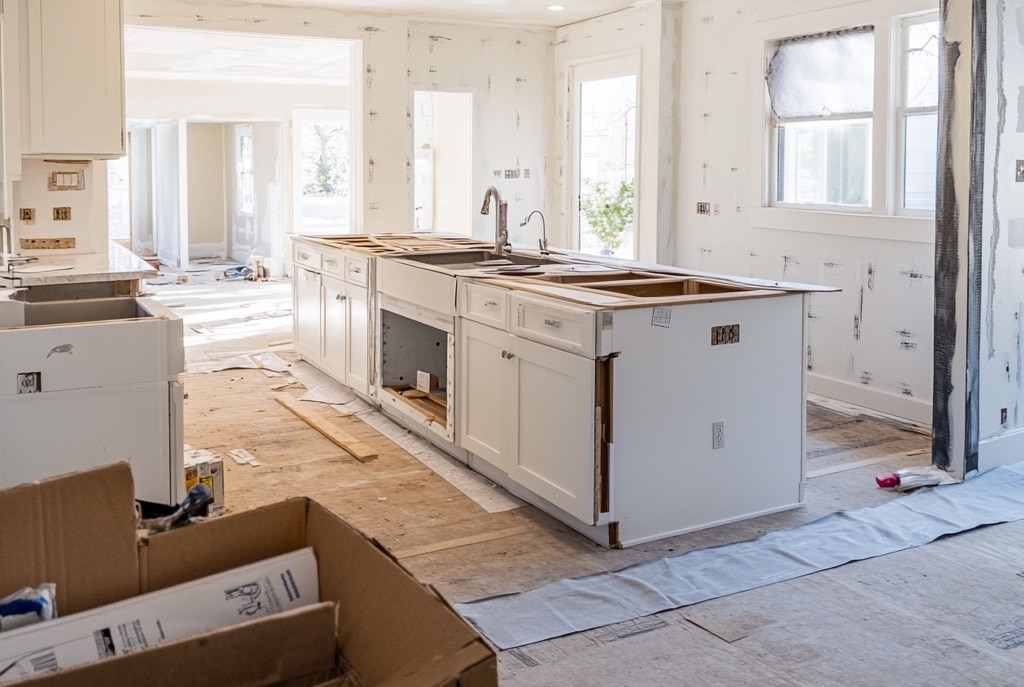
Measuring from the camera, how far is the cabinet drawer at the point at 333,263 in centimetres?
616

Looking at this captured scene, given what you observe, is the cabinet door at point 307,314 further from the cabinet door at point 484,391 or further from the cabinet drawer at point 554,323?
the cabinet drawer at point 554,323

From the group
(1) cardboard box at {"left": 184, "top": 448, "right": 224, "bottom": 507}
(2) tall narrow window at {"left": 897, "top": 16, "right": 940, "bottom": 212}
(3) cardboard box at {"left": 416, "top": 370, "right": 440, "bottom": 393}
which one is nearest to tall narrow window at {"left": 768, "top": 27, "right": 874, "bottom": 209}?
(2) tall narrow window at {"left": 897, "top": 16, "right": 940, "bottom": 212}

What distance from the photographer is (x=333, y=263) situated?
248 inches

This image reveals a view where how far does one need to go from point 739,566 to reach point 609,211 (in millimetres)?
5477

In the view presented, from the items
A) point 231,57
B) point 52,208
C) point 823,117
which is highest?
point 231,57

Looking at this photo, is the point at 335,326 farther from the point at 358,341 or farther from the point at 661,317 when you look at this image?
the point at 661,317

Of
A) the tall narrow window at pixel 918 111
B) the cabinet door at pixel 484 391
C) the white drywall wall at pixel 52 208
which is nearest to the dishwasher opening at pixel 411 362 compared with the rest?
the cabinet door at pixel 484 391

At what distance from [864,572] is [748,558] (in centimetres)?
42

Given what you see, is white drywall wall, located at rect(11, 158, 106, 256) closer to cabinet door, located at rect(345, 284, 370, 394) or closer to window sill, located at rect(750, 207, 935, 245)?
cabinet door, located at rect(345, 284, 370, 394)

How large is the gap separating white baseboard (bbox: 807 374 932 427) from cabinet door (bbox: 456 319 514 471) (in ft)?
8.91

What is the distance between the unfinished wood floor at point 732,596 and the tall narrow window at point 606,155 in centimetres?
332

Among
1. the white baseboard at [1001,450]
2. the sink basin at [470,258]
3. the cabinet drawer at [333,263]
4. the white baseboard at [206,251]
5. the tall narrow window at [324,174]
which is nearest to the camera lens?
the white baseboard at [1001,450]

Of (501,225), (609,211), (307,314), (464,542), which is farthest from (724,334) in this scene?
(609,211)

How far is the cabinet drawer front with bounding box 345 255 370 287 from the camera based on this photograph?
5.79 metres
